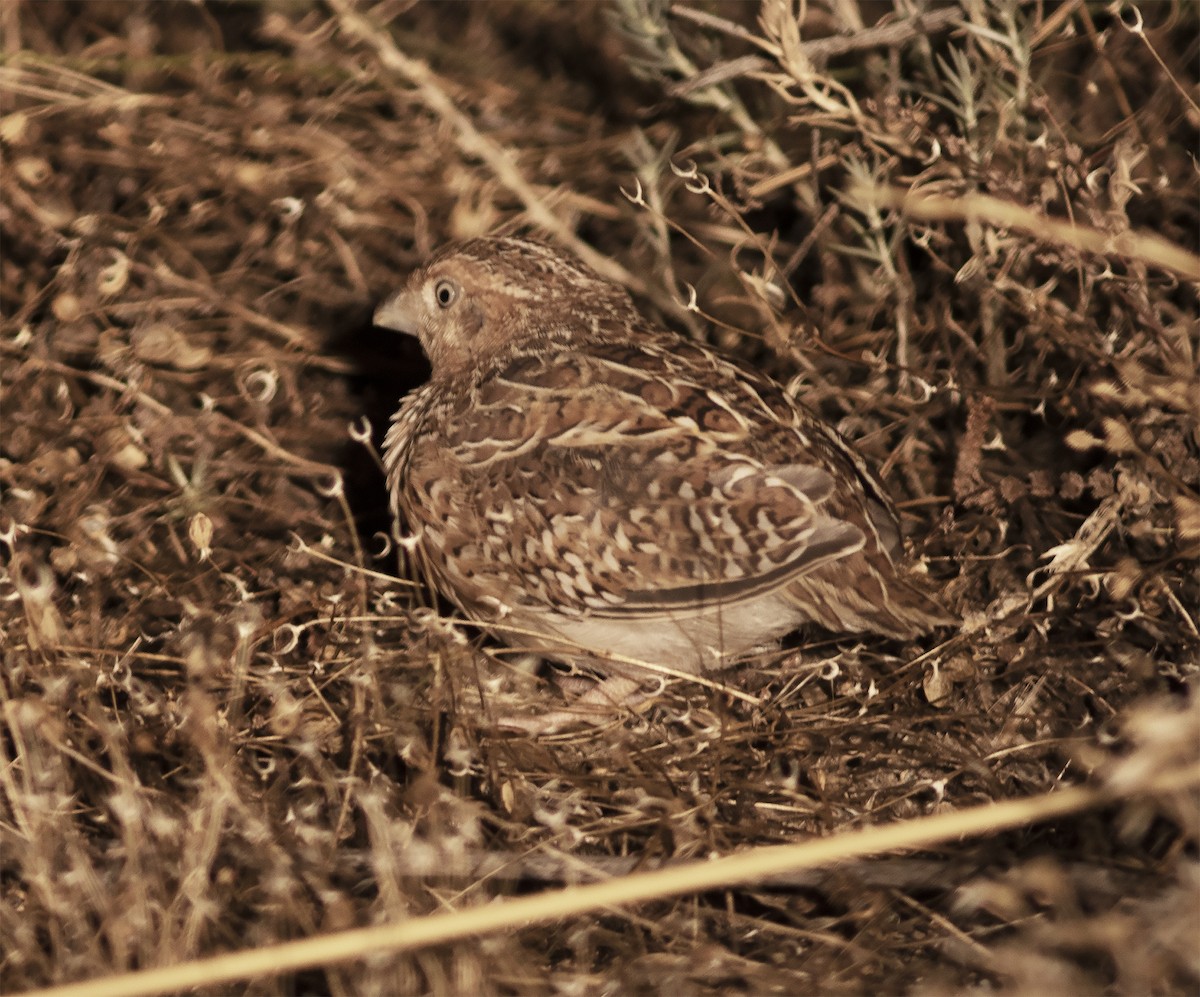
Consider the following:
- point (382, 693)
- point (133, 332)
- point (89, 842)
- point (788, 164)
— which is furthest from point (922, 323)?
point (89, 842)

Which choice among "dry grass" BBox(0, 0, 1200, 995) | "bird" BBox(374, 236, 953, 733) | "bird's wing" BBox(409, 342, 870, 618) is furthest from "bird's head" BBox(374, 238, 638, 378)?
"dry grass" BBox(0, 0, 1200, 995)

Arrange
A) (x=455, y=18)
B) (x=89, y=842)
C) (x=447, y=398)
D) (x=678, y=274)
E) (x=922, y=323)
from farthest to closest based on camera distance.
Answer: (x=455, y=18)
(x=678, y=274)
(x=922, y=323)
(x=447, y=398)
(x=89, y=842)

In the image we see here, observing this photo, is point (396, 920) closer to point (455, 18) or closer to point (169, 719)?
point (169, 719)

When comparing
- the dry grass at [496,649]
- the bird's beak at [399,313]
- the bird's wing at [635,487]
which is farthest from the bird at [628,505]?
the bird's beak at [399,313]

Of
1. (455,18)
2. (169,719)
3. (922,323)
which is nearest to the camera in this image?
(169,719)

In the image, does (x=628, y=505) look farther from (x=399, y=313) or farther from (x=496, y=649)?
(x=399, y=313)

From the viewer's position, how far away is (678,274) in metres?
5.57

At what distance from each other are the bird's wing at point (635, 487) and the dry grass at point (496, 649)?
12.1 inches

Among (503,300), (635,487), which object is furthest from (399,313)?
(635,487)

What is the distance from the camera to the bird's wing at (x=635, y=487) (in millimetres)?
3867

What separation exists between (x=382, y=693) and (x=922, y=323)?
2.17 meters

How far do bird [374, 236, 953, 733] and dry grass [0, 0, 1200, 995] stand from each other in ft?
0.69

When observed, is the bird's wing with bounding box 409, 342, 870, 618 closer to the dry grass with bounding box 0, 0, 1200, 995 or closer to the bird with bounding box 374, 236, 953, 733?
the bird with bounding box 374, 236, 953, 733

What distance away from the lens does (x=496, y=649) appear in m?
4.11
